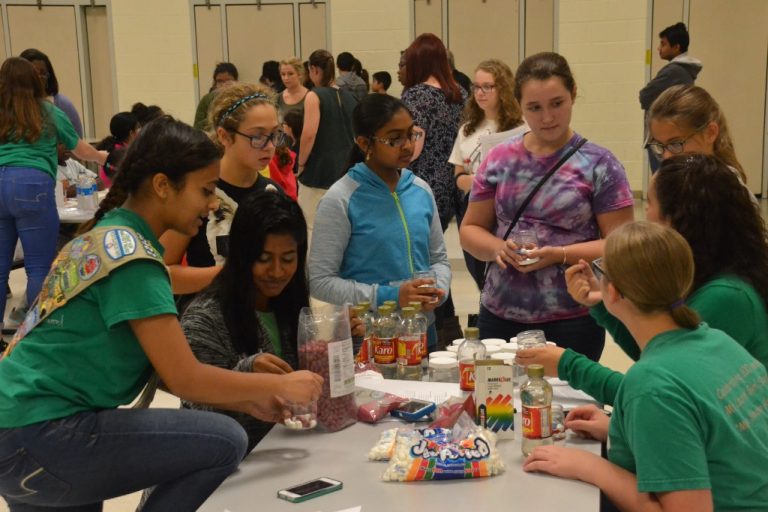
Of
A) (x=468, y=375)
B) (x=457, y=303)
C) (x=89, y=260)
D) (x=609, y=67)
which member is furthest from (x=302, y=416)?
(x=609, y=67)

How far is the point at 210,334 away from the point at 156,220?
0.38m

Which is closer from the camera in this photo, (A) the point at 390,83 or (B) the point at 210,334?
(B) the point at 210,334

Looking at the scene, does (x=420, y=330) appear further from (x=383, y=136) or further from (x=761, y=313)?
(x=761, y=313)

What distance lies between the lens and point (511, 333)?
9.73ft

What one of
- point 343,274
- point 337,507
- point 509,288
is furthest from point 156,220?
point 509,288

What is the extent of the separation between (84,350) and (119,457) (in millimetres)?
246

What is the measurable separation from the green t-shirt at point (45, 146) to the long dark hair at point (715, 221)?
3.91m

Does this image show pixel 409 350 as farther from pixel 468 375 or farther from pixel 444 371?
pixel 468 375

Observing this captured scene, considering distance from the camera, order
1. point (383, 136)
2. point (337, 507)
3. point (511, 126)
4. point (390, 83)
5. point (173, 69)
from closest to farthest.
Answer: point (337, 507) < point (383, 136) < point (511, 126) < point (390, 83) < point (173, 69)

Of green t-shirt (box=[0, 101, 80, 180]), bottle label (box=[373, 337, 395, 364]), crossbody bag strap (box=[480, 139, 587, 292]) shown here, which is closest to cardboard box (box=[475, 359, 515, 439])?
bottle label (box=[373, 337, 395, 364])

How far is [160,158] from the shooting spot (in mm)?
2006

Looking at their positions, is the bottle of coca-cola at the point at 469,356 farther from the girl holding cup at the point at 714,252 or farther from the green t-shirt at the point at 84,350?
the green t-shirt at the point at 84,350

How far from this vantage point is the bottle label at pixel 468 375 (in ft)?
8.00

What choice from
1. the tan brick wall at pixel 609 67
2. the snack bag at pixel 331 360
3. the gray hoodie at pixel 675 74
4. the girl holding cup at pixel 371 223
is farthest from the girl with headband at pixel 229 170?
the tan brick wall at pixel 609 67
